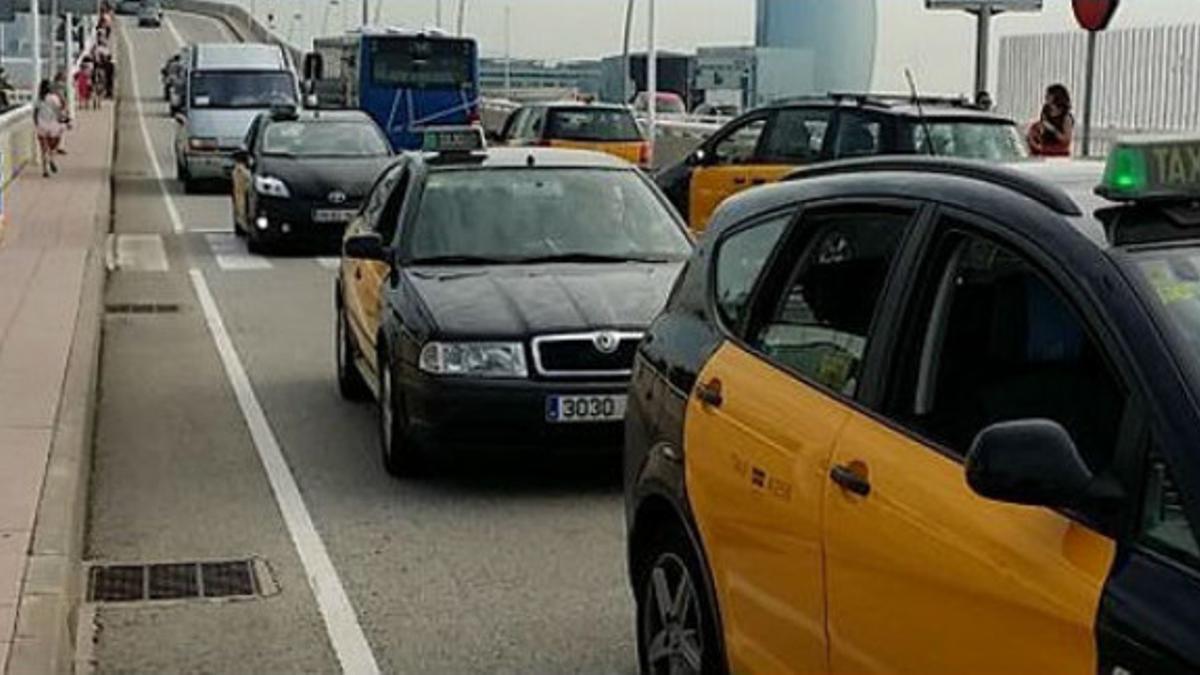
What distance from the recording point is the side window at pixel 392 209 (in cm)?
1080

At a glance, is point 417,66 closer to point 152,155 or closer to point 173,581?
point 152,155

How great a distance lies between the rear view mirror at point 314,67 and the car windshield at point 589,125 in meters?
21.9

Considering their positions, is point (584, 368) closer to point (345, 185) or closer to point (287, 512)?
point (287, 512)

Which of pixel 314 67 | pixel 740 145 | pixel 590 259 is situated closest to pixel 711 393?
pixel 590 259

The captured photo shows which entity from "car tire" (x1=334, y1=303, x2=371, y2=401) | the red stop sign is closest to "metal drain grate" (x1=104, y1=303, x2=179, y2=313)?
"car tire" (x1=334, y1=303, x2=371, y2=401)

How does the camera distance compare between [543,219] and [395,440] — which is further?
[543,219]

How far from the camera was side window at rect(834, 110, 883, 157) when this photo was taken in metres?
16.2

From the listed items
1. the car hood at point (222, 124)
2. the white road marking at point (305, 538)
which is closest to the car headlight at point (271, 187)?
the white road marking at point (305, 538)

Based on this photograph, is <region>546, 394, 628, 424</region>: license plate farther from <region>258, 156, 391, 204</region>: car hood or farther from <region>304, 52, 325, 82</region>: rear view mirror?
<region>304, 52, 325, 82</region>: rear view mirror

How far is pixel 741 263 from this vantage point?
5.38 metres

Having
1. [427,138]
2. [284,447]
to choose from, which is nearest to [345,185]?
[427,138]

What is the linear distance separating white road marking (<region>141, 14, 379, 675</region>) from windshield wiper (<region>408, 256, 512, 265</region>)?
123 cm

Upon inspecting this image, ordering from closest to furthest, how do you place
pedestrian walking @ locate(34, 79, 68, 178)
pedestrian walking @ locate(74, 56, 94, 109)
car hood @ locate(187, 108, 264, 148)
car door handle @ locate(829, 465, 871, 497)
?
car door handle @ locate(829, 465, 871, 497)
car hood @ locate(187, 108, 264, 148)
pedestrian walking @ locate(34, 79, 68, 178)
pedestrian walking @ locate(74, 56, 94, 109)

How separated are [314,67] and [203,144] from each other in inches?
811
